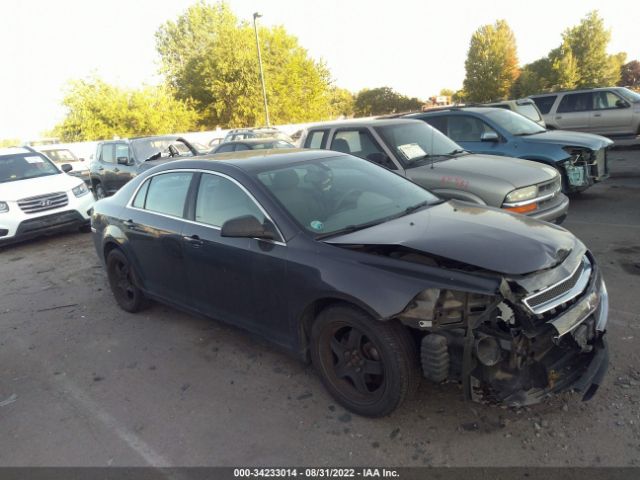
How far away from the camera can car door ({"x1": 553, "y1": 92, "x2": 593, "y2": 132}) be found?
1377 centimetres

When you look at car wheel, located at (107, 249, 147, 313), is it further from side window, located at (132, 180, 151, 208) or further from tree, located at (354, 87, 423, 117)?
tree, located at (354, 87, 423, 117)

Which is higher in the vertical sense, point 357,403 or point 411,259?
point 411,259

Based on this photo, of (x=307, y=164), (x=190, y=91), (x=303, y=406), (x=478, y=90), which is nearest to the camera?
(x=303, y=406)

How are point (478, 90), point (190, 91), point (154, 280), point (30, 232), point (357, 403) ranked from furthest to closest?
point (478, 90) < point (190, 91) < point (30, 232) < point (154, 280) < point (357, 403)

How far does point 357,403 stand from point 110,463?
5.03 ft

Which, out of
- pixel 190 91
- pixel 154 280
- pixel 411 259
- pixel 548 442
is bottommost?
pixel 548 442

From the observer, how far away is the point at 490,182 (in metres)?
5.47

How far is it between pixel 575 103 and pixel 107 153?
44.8 feet

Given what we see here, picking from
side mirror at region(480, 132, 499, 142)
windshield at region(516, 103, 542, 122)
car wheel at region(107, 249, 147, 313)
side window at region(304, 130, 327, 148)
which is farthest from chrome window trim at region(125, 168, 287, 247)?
windshield at region(516, 103, 542, 122)

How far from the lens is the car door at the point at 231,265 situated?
325 cm

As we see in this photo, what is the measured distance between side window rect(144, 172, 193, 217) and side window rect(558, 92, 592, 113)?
44.5 ft

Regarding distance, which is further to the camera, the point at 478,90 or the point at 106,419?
the point at 478,90

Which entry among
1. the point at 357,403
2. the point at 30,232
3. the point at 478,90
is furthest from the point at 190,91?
the point at 357,403

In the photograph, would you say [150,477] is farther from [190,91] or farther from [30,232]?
[190,91]
